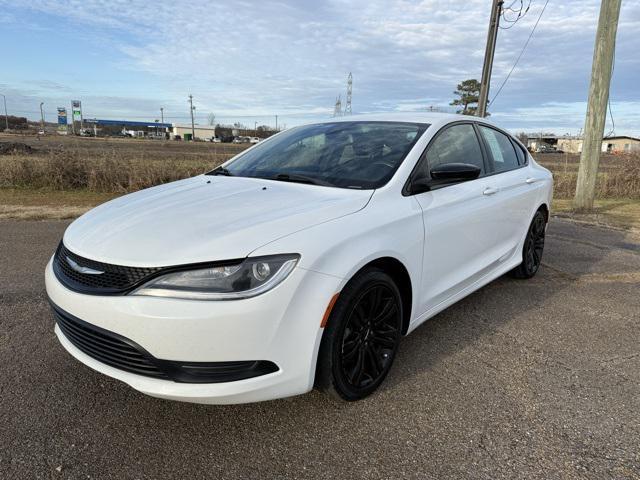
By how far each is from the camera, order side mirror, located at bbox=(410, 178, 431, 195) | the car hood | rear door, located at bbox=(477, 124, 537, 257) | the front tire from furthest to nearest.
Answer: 1. rear door, located at bbox=(477, 124, 537, 257)
2. side mirror, located at bbox=(410, 178, 431, 195)
3. the front tire
4. the car hood

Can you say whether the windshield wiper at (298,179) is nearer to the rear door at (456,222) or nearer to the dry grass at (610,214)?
the rear door at (456,222)

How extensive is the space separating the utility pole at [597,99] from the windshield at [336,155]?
769 cm

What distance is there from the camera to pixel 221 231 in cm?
233

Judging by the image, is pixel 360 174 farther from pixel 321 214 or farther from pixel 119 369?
pixel 119 369

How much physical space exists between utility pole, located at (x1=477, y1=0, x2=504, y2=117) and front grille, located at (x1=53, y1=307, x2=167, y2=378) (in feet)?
39.4

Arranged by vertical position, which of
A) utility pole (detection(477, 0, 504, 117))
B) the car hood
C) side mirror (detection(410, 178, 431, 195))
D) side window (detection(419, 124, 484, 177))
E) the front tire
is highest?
utility pole (detection(477, 0, 504, 117))

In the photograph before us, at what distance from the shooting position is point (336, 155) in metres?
3.49

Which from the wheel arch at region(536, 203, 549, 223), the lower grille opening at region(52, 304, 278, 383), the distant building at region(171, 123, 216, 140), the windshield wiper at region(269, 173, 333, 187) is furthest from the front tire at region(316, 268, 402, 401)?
the distant building at region(171, 123, 216, 140)

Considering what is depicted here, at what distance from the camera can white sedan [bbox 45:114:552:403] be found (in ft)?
7.04

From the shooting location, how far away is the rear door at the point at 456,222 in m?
3.16

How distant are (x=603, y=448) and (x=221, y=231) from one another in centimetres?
217

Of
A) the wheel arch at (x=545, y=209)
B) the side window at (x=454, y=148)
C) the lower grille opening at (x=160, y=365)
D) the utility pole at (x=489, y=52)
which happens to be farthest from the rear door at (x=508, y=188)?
the utility pole at (x=489, y=52)

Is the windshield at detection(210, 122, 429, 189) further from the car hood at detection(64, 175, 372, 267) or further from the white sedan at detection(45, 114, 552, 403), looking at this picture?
the car hood at detection(64, 175, 372, 267)

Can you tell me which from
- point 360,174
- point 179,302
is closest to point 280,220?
point 179,302
